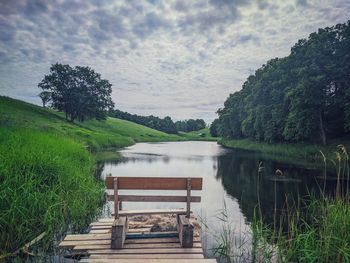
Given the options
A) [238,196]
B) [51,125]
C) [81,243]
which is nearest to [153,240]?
[81,243]

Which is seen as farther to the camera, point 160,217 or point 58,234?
point 160,217

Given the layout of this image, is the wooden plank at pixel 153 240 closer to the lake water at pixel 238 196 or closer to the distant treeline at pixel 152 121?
the lake water at pixel 238 196

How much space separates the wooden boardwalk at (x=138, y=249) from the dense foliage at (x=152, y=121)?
14572 centimetres

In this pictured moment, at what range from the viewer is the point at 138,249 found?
6.13 m

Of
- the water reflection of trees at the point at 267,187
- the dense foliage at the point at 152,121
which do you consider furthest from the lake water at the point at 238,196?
the dense foliage at the point at 152,121

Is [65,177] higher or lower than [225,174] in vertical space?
higher

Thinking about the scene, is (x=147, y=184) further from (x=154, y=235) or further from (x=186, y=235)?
(x=186, y=235)

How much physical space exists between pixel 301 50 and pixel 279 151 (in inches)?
605

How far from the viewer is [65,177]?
34.1ft

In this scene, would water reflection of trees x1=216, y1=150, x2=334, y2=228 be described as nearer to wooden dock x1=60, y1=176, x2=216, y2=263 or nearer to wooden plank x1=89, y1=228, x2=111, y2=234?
wooden dock x1=60, y1=176, x2=216, y2=263

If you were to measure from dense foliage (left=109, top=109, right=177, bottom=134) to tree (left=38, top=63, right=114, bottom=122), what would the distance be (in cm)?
7100

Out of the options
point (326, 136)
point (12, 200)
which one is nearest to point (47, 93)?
point (326, 136)

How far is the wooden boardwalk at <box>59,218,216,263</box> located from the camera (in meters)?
5.64

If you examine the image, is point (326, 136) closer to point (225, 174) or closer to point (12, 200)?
point (225, 174)
